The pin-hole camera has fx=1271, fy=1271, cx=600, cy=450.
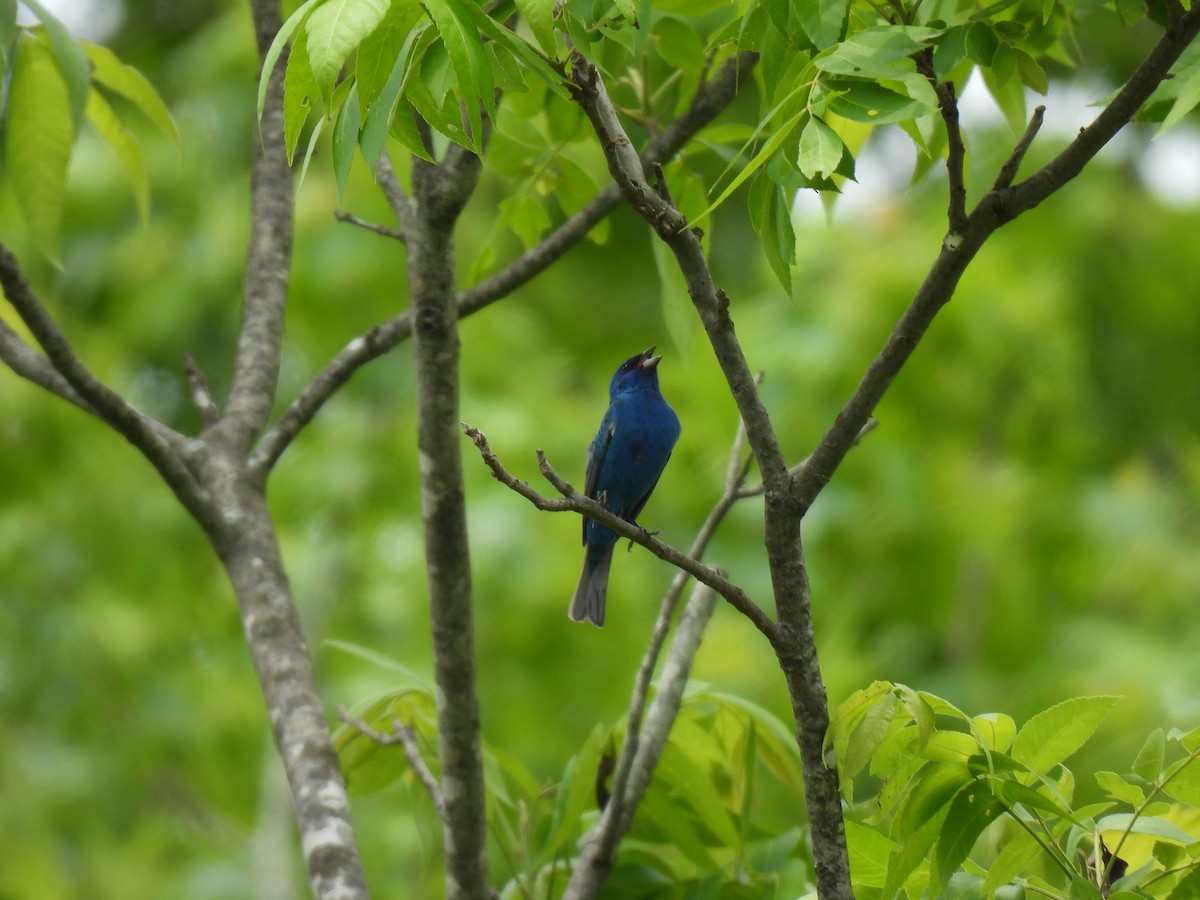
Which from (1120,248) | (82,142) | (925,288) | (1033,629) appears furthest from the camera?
(1120,248)

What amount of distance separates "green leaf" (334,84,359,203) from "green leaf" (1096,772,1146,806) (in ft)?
4.78

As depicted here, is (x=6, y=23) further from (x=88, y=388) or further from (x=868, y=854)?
(x=868, y=854)

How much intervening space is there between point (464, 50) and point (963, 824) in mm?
1377

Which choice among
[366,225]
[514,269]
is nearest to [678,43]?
[514,269]

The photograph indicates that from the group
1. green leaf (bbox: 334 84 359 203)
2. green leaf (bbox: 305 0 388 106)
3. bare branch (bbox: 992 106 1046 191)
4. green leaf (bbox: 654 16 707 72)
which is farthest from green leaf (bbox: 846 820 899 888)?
green leaf (bbox: 654 16 707 72)

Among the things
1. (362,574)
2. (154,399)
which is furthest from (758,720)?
(154,399)

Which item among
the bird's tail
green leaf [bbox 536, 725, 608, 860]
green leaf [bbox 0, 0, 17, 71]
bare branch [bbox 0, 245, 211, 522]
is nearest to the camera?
green leaf [bbox 0, 0, 17, 71]

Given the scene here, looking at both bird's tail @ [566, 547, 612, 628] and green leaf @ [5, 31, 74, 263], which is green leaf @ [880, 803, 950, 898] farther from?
bird's tail @ [566, 547, 612, 628]

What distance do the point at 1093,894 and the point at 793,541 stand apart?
2.19ft

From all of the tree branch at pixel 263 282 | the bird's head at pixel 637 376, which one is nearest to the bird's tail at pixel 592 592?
the bird's head at pixel 637 376

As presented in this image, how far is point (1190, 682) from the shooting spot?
653 centimetres

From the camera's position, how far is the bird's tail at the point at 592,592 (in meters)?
5.23

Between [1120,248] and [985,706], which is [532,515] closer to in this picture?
[985,706]

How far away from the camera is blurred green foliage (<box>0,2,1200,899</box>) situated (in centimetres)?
747
